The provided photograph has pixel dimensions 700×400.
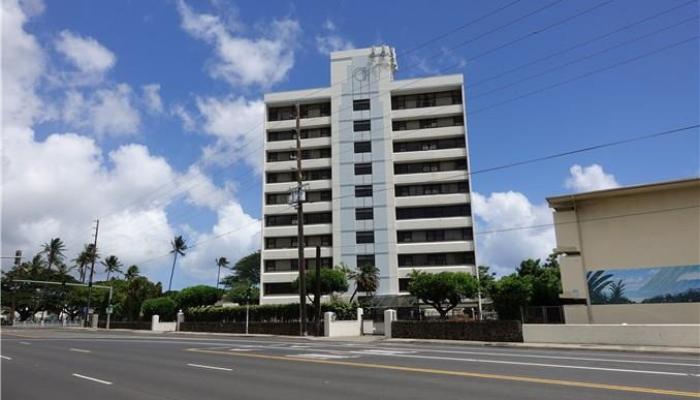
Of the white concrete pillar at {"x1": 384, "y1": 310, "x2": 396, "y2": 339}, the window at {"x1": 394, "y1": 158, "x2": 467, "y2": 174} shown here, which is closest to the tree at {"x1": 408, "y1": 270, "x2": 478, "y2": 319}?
the window at {"x1": 394, "y1": 158, "x2": 467, "y2": 174}

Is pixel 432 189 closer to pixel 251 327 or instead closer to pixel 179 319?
pixel 251 327

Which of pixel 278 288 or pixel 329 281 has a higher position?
pixel 278 288

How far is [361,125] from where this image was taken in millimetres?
67875

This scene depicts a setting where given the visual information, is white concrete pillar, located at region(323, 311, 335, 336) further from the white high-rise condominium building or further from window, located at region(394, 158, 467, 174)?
window, located at region(394, 158, 467, 174)

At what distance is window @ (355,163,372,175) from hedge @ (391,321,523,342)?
3478 centimetres

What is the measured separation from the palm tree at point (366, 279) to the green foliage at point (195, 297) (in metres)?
15.8

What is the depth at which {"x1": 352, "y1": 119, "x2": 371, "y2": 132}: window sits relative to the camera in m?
67.6

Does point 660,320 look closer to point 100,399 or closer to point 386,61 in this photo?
point 100,399

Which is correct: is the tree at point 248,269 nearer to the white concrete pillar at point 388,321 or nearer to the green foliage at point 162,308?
the green foliage at point 162,308

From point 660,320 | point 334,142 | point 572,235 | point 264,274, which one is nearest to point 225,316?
point 264,274

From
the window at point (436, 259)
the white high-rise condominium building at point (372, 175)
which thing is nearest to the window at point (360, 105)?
the white high-rise condominium building at point (372, 175)

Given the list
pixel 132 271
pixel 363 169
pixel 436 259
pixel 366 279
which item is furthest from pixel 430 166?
pixel 132 271

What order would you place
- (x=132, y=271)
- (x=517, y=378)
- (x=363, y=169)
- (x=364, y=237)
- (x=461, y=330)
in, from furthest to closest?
(x=132, y=271), (x=363, y=169), (x=364, y=237), (x=461, y=330), (x=517, y=378)

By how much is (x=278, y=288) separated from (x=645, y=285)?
149ft
